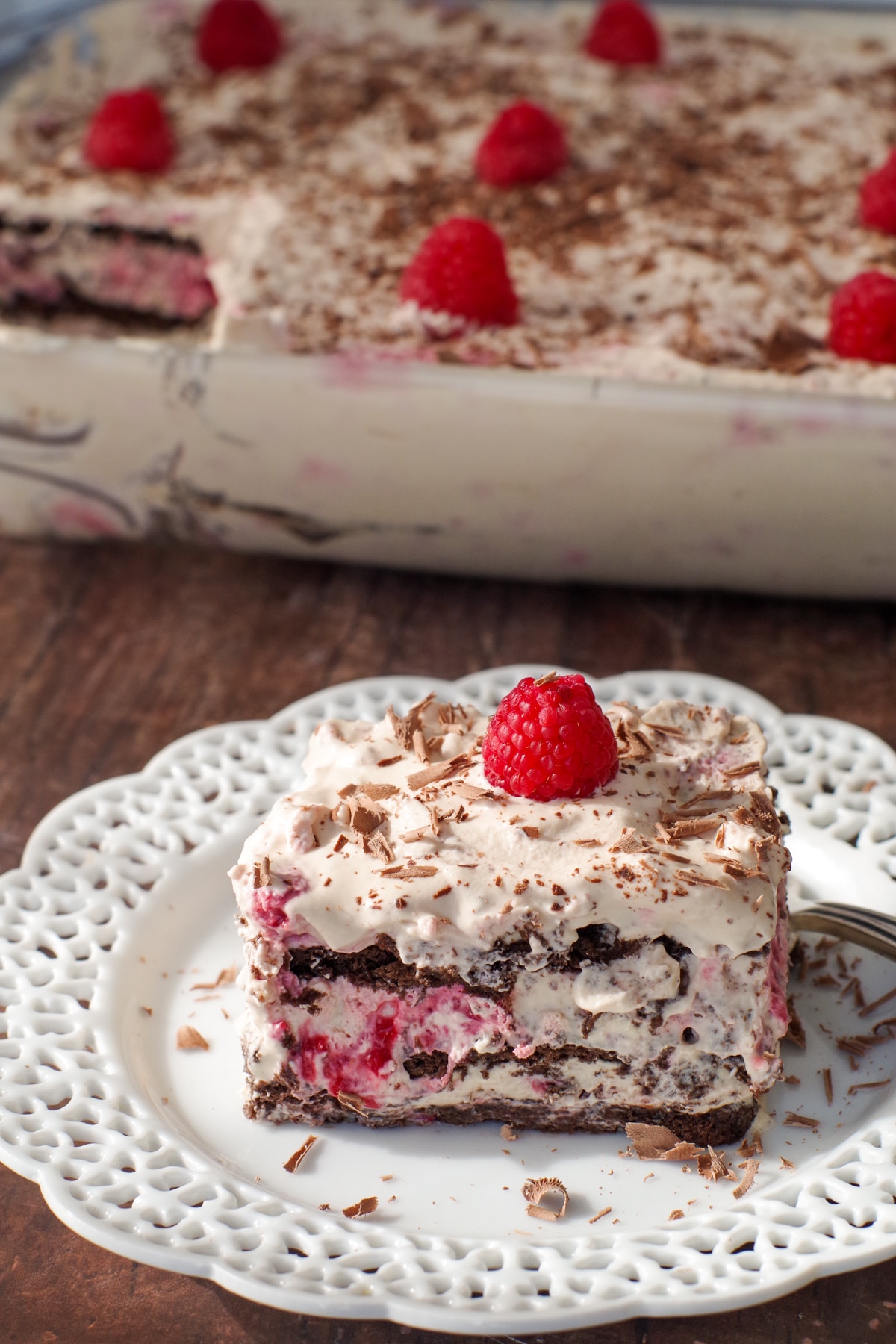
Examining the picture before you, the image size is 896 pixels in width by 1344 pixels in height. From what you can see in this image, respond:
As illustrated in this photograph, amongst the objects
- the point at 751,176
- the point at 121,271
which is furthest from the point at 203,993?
the point at 751,176

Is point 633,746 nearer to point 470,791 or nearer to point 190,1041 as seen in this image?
point 470,791

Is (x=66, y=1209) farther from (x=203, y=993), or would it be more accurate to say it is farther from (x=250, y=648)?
(x=250, y=648)

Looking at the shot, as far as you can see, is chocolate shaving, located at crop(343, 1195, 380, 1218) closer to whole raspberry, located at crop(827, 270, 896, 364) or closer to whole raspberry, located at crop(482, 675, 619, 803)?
whole raspberry, located at crop(482, 675, 619, 803)

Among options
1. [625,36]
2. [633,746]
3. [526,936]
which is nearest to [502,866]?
[526,936]

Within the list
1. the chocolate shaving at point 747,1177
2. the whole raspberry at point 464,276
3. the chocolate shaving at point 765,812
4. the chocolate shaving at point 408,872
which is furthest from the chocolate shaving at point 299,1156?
the whole raspberry at point 464,276

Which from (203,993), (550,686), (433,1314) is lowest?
(203,993)

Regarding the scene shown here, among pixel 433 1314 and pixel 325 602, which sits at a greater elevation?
pixel 433 1314
